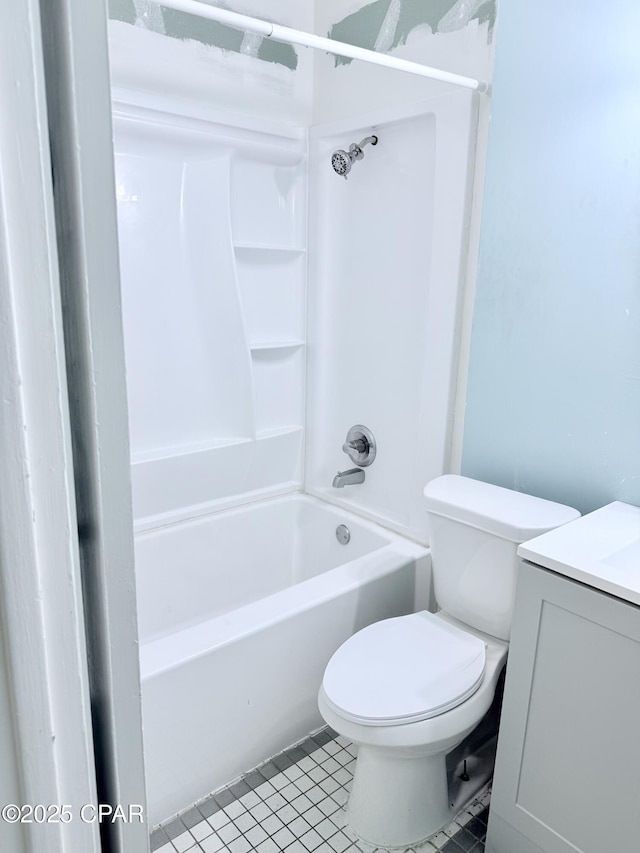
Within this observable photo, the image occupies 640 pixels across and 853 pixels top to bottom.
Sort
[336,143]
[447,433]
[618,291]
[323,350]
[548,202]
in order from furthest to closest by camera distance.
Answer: [323,350] → [336,143] → [447,433] → [548,202] → [618,291]

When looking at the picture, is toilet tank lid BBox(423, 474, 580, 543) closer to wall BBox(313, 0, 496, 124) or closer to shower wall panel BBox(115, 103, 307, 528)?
shower wall panel BBox(115, 103, 307, 528)

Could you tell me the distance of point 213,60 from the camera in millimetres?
2094

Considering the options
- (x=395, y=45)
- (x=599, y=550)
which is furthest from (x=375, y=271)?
(x=599, y=550)

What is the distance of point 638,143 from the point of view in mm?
1444

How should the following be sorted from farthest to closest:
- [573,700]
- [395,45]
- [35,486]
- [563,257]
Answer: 1. [395,45]
2. [563,257]
3. [573,700]
4. [35,486]

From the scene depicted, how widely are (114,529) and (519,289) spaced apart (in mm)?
1531

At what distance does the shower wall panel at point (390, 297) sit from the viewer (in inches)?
75.0

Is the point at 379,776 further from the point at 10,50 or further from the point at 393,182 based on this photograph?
the point at 393,182

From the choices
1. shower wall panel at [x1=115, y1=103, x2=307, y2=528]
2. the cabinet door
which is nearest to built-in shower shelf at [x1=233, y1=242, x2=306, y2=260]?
shower wall panel at [x1=115, y1=103, x2=307, y2=528]

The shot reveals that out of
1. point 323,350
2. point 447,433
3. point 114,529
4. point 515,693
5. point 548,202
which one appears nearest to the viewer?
point 114,529

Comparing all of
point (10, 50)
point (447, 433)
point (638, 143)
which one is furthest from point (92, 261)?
point (447, 433)

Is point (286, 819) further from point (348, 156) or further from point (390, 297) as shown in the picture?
point (348, 156)

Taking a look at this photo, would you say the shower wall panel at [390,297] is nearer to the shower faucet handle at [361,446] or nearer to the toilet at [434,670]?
the shower faucet handle at [361,446]

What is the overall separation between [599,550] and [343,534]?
1.16m
